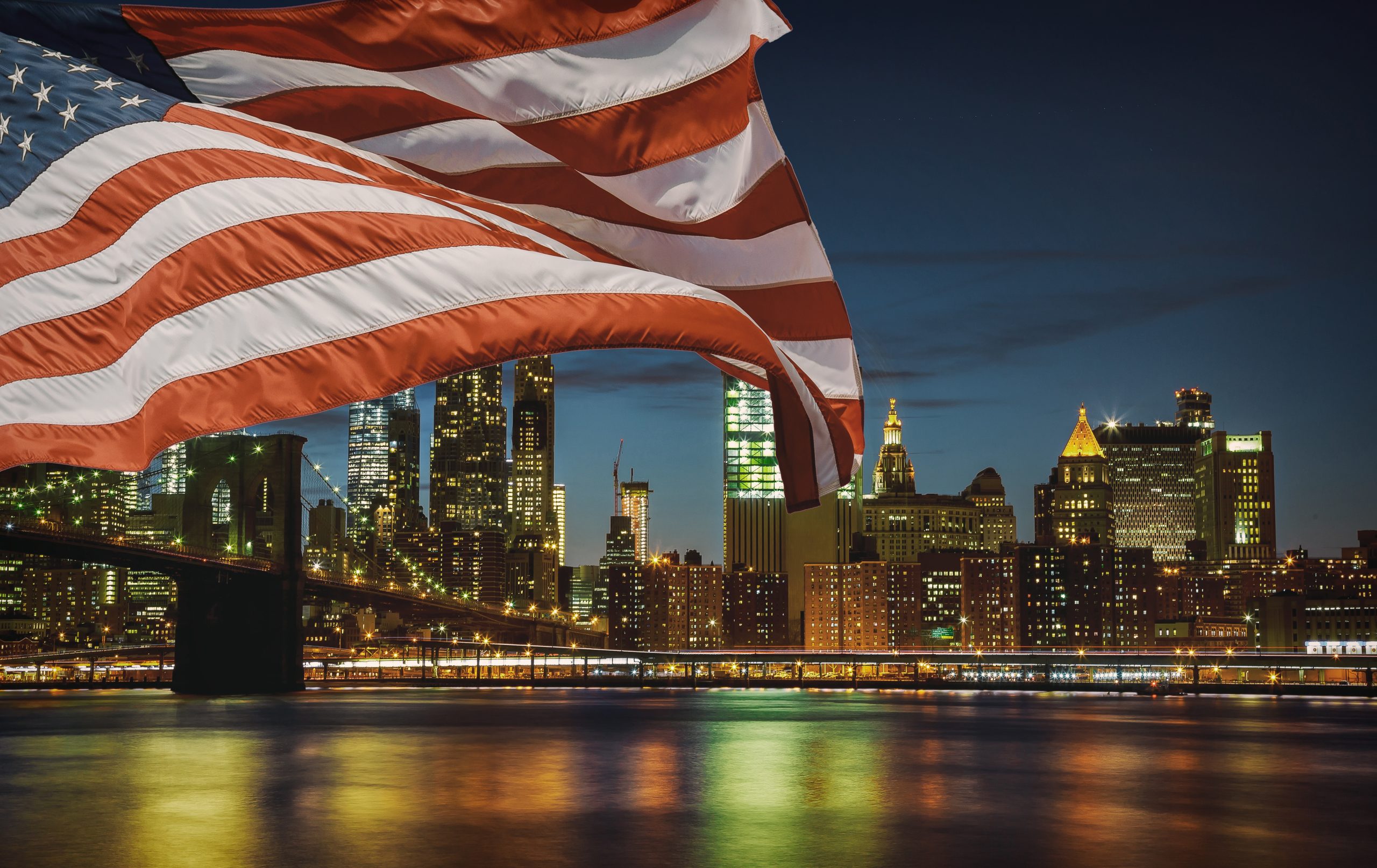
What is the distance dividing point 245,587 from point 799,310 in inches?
3298

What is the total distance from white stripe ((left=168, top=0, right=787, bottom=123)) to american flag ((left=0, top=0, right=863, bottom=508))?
0.02 metres

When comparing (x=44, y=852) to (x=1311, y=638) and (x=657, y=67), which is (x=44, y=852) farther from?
(x=1311, y=638)

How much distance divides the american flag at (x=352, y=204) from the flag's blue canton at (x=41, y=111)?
0.01m

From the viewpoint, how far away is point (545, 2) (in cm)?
953

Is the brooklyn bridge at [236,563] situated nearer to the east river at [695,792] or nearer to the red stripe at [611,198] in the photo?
the east river at [695,792]

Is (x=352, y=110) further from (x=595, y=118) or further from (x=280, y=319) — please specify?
(x=280, y=319)

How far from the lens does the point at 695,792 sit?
2703 cm

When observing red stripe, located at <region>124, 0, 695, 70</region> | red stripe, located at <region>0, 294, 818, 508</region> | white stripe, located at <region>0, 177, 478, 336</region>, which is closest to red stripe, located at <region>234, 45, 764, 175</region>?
red stripe, located at <region>124, 0, 695, 70</region>

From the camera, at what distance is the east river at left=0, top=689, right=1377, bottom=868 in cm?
1872

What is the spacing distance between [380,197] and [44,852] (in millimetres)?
15285

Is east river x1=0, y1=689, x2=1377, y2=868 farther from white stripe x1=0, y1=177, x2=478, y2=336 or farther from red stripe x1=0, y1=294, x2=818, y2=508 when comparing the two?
white stripe x1=0, y1=177, x2=478, y2=336

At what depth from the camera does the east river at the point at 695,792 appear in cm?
1872

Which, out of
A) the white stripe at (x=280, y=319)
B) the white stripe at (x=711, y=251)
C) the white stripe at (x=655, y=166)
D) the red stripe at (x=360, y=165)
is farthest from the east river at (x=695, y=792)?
the white stripe at (x=280, y=319)

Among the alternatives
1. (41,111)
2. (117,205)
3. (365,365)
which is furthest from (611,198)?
(41,111)
